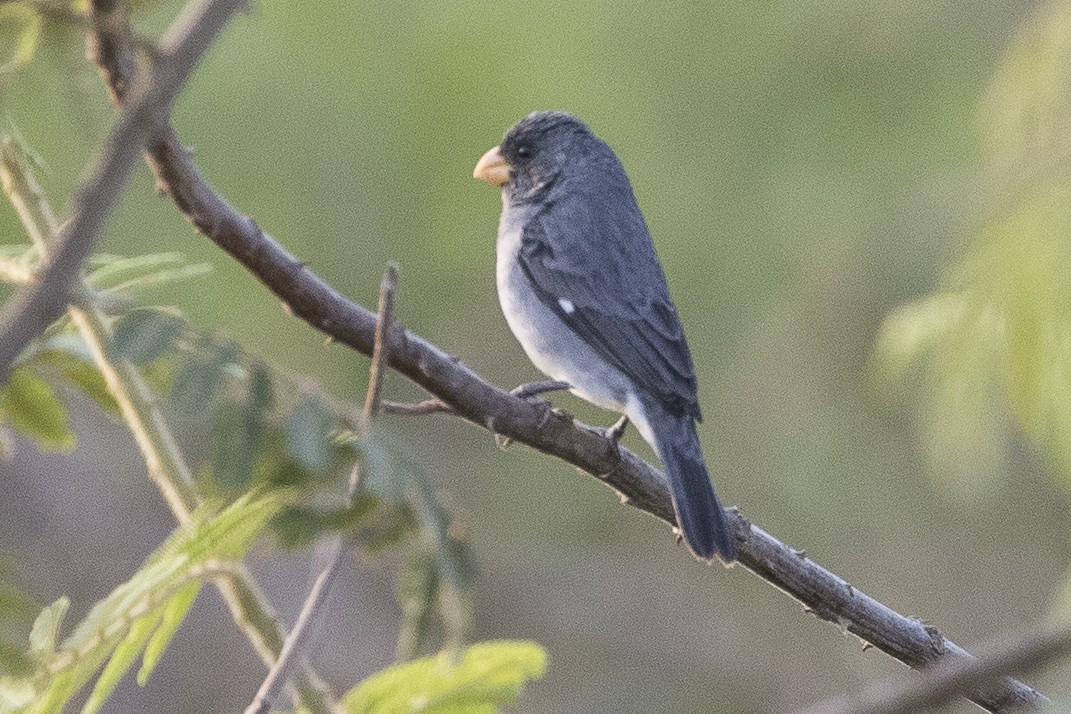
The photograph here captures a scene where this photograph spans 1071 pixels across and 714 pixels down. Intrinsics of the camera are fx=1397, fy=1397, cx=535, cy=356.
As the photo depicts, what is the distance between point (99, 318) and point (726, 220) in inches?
158

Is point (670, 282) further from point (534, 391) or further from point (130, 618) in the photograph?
point (130, 618)

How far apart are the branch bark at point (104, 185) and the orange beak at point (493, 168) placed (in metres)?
3.79

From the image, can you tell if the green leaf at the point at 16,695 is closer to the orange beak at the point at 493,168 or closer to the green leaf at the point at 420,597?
the green leaf at the point at 420,597

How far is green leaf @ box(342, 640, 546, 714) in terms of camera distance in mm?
2160

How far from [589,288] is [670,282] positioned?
168cm

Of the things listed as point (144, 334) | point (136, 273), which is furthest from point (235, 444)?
point (136, 273)

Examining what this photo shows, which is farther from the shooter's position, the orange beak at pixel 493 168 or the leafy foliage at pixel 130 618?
the orange beak at pixel 493 168

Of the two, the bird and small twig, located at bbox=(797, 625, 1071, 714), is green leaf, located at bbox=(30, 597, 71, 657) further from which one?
the bird

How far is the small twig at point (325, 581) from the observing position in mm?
1509

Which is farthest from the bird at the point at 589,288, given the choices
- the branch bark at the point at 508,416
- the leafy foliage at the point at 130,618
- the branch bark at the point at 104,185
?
the branch bark at the point at 104,185

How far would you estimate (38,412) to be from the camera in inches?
87.7

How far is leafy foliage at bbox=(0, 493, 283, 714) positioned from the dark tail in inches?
46.5

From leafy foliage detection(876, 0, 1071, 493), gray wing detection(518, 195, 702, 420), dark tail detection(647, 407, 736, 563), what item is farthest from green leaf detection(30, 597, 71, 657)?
gray wing detection(518, 195, 702, 420)

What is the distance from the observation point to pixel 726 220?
5.71m
